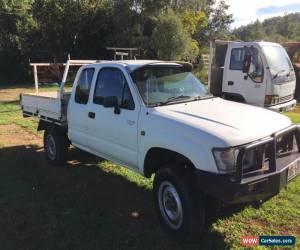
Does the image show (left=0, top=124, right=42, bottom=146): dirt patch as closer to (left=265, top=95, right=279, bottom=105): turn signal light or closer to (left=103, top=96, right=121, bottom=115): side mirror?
(left=103, top=96, right=121, bottom=115): side mirror

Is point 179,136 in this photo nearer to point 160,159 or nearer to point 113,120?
point 160,159

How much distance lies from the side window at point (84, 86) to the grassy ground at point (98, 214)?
4.58 feet

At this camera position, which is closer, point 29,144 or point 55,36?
point 29,144

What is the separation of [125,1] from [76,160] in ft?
71.4

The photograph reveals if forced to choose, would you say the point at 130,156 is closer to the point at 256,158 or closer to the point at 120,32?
the point at 256,158

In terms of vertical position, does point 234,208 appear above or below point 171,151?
below

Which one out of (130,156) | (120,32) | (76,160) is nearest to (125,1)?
(120,32)

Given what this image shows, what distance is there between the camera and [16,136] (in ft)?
31.2

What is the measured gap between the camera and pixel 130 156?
4801 mm

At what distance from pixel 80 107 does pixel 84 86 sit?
1.13ft

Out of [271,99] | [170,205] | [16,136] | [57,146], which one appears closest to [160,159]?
[170,205]

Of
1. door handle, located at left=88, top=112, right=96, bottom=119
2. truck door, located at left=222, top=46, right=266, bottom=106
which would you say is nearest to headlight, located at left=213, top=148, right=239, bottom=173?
door handle, located at left=88, top=112, right=96, bottom=119

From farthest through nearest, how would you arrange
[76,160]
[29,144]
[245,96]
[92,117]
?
[245,96] → [29,144] → [76,160] → [92,117]

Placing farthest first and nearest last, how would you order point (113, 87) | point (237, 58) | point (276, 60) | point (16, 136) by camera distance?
point (237, 58) < point (276, 60) < point (16, 136) < point (113, 87)
